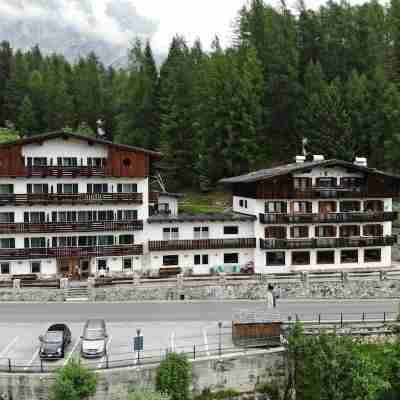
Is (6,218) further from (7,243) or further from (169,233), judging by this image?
(169,233)

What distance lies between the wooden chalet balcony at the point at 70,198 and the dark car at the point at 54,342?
55.2 ft

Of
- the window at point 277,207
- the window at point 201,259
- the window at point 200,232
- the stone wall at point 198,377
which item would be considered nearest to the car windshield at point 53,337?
the stone wall at point 198,377

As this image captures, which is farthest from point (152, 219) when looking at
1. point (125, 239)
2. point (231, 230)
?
point (231, 230)

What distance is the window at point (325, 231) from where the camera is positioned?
180ft

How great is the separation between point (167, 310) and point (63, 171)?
15807 mm

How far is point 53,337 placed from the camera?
34.6m

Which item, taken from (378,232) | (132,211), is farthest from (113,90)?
(378,232)

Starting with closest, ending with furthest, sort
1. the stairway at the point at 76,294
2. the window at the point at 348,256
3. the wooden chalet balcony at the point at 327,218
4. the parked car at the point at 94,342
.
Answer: the parked car at the point at 94,342, the stairway at the point at 76,294, the wooden chalet balcony at the point at 327,218, the window at the point at 348,256

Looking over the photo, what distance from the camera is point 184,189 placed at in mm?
76875

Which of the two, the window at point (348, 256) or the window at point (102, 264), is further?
the window at point (348, 256)

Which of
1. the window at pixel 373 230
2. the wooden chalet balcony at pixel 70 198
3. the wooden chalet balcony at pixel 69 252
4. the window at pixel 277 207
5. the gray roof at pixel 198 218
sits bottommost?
the wooden chalet balcony at pixel 69 252

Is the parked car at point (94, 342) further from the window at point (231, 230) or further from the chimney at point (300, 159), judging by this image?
the chimney at point (300, 159)

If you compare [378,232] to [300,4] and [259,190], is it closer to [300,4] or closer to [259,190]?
[259,190]

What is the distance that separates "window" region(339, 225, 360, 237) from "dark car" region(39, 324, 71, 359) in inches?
1144
